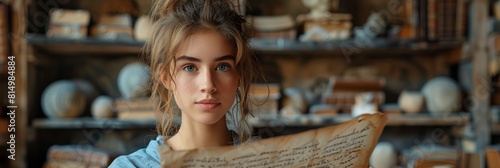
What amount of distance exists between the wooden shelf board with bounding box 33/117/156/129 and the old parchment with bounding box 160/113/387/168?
1.64 metres

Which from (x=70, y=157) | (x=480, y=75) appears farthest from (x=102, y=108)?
(x=480, y=75)

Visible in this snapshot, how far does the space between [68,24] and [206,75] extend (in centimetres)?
152

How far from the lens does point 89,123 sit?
6.95 feet

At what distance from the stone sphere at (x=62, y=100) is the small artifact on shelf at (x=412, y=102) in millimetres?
1298

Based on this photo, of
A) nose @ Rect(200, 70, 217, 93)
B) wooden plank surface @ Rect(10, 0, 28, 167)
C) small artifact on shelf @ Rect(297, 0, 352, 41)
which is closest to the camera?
nose @ Rect(200, 70, 217, 93)

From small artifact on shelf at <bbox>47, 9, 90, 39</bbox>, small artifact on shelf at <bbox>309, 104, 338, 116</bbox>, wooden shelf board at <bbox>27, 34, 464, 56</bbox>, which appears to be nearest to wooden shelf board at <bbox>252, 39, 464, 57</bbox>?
wooden shelf board at <bbox>27, 34, 464, 56</bbox>

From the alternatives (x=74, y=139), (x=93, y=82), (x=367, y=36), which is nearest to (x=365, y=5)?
(x=367, y=36)

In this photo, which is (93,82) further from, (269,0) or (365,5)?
(365,5)

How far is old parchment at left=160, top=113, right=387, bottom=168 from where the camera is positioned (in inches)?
19.6

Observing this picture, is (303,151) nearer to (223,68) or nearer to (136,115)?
(223,68)

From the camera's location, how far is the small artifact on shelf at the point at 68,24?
2.07 m

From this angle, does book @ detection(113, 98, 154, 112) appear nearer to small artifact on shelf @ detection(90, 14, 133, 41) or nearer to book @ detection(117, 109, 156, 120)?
book @ detection(117, 109, 156, 120)

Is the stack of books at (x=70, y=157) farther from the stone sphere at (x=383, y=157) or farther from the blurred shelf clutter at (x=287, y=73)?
the stone sphere at (x=383, y=157)

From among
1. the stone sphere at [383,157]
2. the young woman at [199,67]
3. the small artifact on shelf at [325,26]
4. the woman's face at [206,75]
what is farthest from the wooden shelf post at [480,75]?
the woman's face at [206,75]
